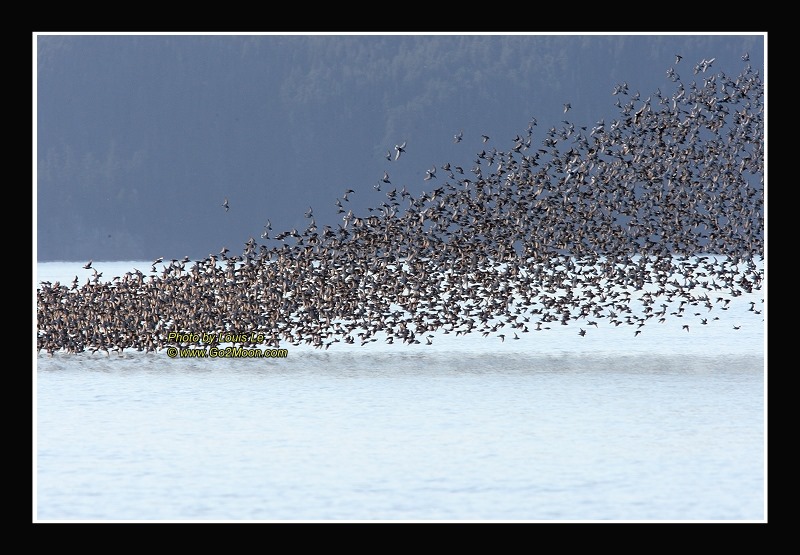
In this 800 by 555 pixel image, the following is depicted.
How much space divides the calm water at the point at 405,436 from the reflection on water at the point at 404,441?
20 millimetres

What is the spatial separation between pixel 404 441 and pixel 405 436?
188mm

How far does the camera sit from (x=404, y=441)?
7.57m

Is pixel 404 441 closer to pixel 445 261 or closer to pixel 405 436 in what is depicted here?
pixel 405 436

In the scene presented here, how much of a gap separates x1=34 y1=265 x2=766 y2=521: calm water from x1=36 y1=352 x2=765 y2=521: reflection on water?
0.8 inches

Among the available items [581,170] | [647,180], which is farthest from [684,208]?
[581,170]

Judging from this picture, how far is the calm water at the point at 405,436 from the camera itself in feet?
19.6

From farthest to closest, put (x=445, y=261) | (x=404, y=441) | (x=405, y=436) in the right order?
(x=445, y=261) < (x=405, y=436) < (x=404, y=441)

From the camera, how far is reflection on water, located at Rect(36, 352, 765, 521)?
5.96 m

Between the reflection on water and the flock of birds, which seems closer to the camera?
the reflection on water

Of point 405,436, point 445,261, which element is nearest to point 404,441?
point 405,436

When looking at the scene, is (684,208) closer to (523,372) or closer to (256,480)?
(523,372)

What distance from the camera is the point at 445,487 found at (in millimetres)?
6270

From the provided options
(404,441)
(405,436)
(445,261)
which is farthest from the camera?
(445,261)

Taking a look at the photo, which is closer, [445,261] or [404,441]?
[404,441]
